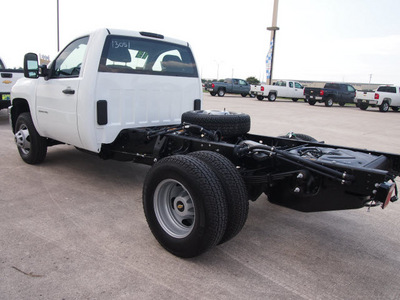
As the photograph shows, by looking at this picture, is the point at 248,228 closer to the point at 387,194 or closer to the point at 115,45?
the point at 387,194

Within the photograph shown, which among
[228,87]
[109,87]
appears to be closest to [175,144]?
[109,87]

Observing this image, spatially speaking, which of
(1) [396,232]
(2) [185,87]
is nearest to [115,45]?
(2) [185,87]

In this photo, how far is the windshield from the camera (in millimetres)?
4359

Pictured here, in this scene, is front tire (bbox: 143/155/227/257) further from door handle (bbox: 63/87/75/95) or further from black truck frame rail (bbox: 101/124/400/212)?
door handle (bbox: 63/87/75/95)

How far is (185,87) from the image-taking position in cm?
519

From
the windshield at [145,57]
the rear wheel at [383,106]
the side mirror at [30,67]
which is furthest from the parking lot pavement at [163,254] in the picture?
the rear wheel at [383,106]

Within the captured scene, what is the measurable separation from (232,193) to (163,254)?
0.87 meters

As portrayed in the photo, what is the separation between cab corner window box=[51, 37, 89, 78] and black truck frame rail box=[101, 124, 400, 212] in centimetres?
127

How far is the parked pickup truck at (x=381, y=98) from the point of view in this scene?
23722 millimetres

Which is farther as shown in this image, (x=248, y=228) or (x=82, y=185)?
(x=82, y=185)

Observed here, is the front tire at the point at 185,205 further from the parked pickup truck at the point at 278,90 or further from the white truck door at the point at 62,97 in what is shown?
the parked pickup truck at the point at 278,90

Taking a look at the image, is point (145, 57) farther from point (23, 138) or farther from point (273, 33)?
point (273, 33)

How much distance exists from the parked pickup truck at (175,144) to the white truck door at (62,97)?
0.05 ft

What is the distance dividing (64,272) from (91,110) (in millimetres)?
2015
